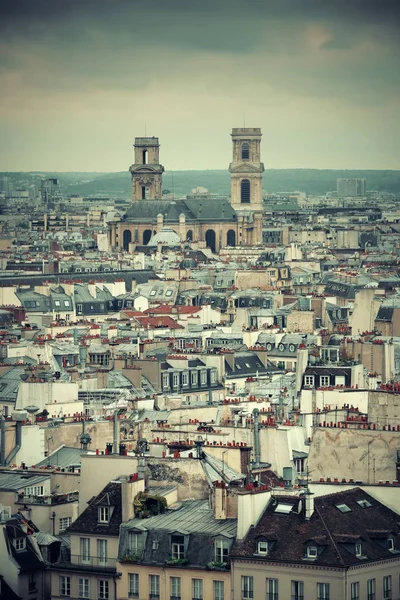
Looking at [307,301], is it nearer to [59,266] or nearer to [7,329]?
[7,329]

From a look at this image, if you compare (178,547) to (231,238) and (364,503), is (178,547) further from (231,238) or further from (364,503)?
(231,238)

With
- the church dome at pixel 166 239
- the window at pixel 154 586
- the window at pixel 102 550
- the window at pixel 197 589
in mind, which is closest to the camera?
the window at pixel 197 589

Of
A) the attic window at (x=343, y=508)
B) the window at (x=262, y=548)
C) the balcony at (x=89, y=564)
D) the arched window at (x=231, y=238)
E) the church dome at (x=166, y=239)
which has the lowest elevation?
the arched window at (x=231, y=238)

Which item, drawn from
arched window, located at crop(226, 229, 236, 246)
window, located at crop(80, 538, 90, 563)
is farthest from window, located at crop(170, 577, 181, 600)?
arched window, located at crop(226, 229, 236, 246)

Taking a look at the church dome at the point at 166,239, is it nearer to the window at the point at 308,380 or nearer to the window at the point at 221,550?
the window at the point at 308,380

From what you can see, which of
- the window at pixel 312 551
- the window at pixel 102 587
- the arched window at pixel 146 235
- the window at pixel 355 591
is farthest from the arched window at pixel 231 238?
the window at pixel 355 591

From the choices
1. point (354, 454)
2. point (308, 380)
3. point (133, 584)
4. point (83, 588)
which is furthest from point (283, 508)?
point (308, 380)
